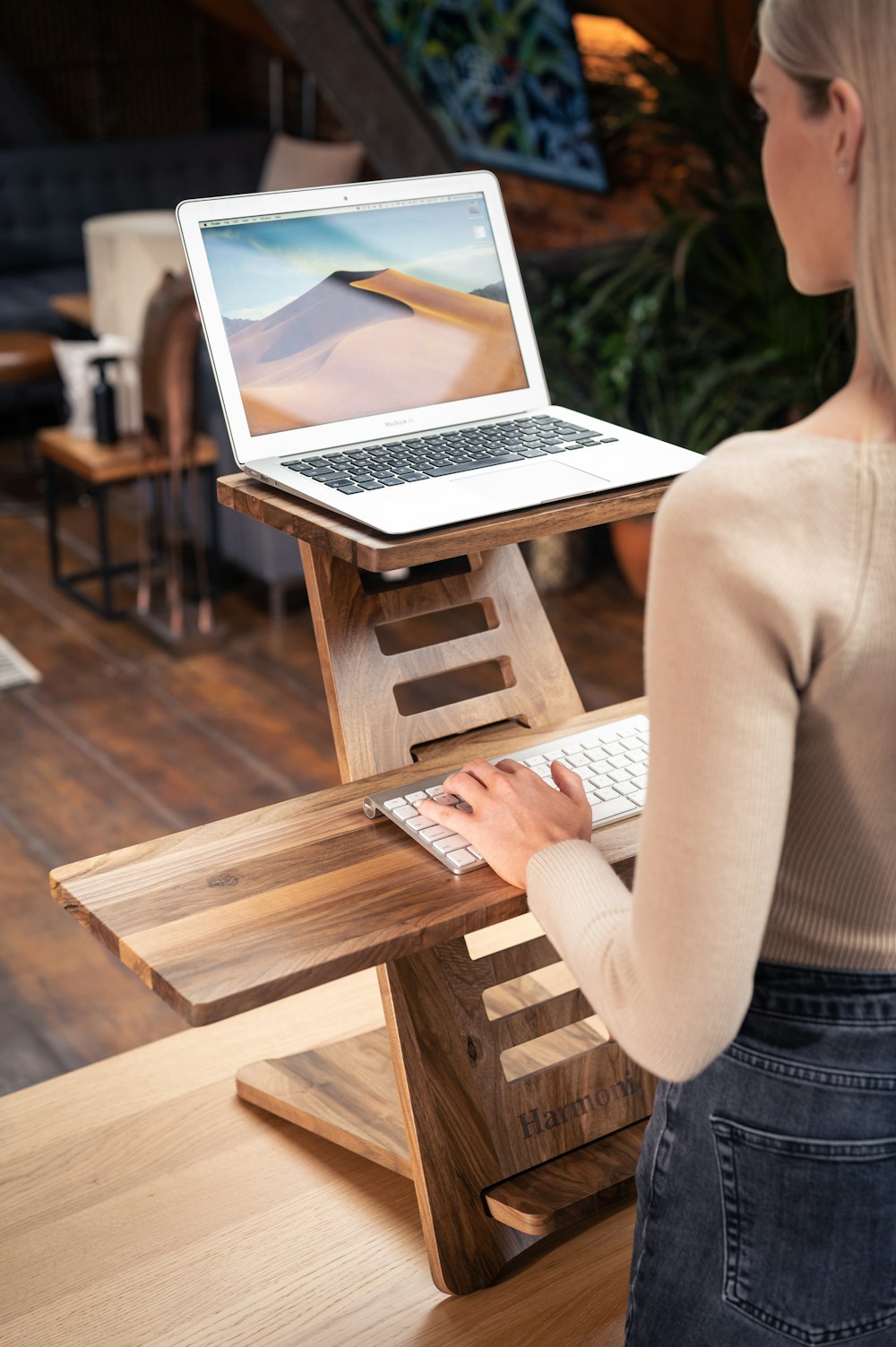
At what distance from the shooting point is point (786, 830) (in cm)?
86

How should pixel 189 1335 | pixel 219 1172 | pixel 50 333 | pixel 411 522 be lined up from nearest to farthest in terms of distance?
pixel 411 522, pixel 189 1335, pixel 219 1172, pixel 50 333

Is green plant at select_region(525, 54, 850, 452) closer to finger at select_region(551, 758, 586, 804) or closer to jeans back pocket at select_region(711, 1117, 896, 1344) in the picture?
finger at select_region(551, 758, 586, 804)

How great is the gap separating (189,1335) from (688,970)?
94cm

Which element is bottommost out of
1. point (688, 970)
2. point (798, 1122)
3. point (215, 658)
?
point (215, 658)

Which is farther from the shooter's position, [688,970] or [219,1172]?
[219,1172]

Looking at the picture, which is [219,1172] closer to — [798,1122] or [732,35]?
[798,1122]

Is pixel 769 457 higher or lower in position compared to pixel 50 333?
higher

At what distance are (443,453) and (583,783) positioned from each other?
0.32 metres

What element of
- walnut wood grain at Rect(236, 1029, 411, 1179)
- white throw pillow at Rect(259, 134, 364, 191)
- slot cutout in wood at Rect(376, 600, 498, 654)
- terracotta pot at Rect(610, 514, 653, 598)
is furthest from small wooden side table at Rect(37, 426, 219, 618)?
walnut wood grain at Rect(236, 1029, 411, 1179)

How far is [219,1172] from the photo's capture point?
175cm

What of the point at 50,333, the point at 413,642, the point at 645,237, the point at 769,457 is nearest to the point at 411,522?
the point at 769,457

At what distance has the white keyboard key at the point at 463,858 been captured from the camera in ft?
3.66

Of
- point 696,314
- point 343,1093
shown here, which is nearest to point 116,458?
point 696,314

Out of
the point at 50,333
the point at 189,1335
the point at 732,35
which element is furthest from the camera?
the point at 50,333
